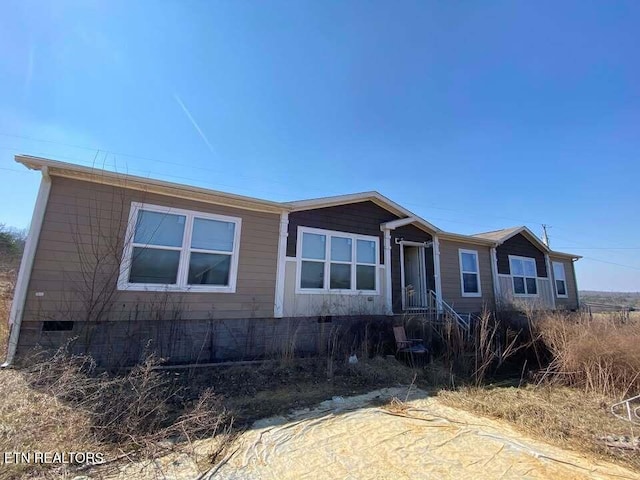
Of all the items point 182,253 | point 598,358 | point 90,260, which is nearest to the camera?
A: point 598,358

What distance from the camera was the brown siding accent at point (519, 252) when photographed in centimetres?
1304

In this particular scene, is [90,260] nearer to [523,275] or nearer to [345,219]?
[345,219]

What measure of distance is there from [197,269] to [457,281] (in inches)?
372

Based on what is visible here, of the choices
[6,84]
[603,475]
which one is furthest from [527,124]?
[6,84]

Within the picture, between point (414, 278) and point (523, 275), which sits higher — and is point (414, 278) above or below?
below

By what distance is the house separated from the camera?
217 inches

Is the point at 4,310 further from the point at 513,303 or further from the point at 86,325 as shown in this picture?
the point at 513,303

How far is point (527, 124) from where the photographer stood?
32.5 ft

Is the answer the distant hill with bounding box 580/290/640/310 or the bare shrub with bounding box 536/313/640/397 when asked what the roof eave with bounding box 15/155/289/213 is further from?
the distant hill with bounding box 580/290/640/310

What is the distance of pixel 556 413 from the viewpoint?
4.27 metres

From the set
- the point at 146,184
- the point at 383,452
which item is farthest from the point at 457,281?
the point at 146,184

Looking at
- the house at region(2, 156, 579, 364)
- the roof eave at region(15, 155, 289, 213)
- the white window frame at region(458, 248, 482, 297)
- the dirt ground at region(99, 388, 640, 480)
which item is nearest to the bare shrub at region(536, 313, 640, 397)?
the dirt ground at region(99, 388, 640, 480)

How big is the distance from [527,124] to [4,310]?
15.0m

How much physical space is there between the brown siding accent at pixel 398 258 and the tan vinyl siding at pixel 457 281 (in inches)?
26.7
